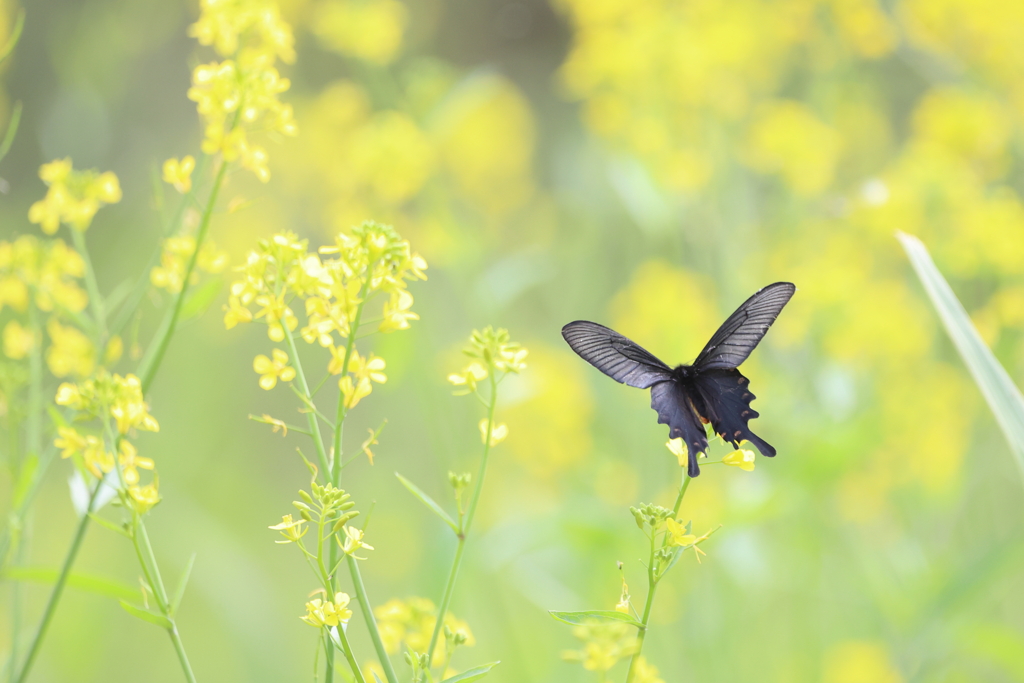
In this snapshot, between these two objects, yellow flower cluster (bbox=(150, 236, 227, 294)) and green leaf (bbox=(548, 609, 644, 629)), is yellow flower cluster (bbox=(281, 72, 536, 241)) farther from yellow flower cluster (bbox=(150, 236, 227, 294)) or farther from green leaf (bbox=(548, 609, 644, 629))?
green leaf (bbox=(548, 609, 644, 629))

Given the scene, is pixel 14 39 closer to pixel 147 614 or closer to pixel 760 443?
pixel 147 614

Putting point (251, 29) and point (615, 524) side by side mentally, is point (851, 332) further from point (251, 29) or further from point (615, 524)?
point (251, 29)

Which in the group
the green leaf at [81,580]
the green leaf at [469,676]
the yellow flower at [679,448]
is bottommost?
the green leaf at [469,676]

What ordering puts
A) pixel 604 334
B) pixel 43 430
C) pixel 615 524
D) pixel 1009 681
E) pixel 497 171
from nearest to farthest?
pixel 604 334 < pixel 43 430 < pixel 615 524 < pixel 1009 681 < pixel 497 171

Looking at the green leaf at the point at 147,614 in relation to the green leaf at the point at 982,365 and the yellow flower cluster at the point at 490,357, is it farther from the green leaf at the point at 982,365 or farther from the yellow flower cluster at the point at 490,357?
the green leaf at the point at 982,365

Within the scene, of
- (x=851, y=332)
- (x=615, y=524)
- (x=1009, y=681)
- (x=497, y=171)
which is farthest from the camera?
(x=497, y=171)

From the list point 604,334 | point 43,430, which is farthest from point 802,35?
point 43,430

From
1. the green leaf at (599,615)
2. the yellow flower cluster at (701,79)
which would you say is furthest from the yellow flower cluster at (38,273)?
the yellow flower cluster at (701,79)
